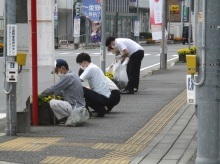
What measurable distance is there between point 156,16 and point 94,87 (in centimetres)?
1452

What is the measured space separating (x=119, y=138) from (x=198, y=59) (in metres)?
3.66

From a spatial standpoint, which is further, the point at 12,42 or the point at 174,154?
the point at 12,42

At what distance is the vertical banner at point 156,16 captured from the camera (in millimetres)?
28484

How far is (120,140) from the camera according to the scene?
37.0ft

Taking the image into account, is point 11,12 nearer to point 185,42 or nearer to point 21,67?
point 21,67

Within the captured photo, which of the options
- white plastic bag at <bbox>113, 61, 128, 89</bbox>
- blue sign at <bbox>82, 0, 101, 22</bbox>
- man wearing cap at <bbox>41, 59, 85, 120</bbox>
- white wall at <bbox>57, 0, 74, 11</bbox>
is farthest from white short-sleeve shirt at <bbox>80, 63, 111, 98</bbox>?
white wall at <bbox>57, 0, 74, 11</bbox>

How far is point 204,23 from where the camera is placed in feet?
25.9

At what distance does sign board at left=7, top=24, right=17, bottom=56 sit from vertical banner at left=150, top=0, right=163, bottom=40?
1742 cm

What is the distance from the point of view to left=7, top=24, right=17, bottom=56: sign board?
11.3m

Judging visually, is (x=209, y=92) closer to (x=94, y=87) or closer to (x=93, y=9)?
(x=94, y=87)

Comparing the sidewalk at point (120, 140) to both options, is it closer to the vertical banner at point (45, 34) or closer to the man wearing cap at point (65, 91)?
the man wearing cap at point (65, 91)

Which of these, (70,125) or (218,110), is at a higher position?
(218,110)

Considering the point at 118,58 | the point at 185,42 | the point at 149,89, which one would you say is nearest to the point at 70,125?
the point at 118,58

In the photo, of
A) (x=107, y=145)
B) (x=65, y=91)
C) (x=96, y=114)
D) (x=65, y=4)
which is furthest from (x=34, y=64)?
(x=65, y=4)
